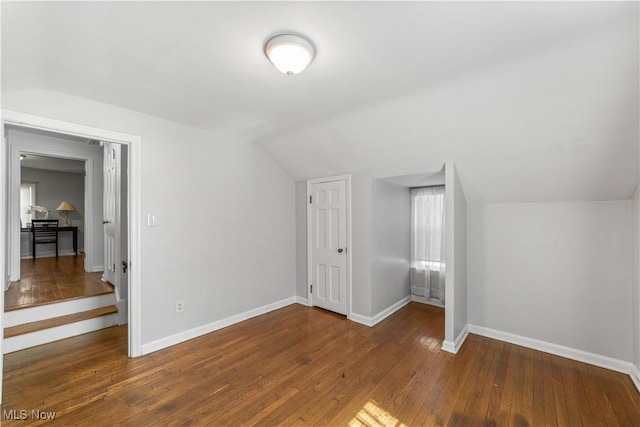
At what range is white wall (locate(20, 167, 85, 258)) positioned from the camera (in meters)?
6.71

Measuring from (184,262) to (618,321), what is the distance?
4292 millimetres

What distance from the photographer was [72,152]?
4.44 m

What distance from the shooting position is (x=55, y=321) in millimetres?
2945

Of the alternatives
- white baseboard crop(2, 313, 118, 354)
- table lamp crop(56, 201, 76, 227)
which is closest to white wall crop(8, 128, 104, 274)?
white baseboard crop(2, 313, 118, 354)

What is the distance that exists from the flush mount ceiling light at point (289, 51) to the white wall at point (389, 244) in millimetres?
2077

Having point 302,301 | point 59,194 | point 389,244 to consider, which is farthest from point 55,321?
point 59,194

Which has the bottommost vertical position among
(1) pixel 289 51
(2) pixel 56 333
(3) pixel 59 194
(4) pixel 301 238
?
(2) pixel 56 333

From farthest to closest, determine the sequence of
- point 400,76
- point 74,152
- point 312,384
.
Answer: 1. point 74,152
2. point 312,384
3. point 400,76

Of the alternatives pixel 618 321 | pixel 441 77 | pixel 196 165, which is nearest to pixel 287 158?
pixel 196 165

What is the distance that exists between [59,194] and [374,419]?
29.7ft

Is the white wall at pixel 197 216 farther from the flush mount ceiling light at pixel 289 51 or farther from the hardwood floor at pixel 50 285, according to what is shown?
the flush mount ceiling light at pixel 289 51

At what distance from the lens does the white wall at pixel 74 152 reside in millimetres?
3879

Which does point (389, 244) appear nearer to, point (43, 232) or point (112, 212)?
point (112, 212)

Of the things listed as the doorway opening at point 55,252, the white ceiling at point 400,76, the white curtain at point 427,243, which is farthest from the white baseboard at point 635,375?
the doorway opening at point 55,252
